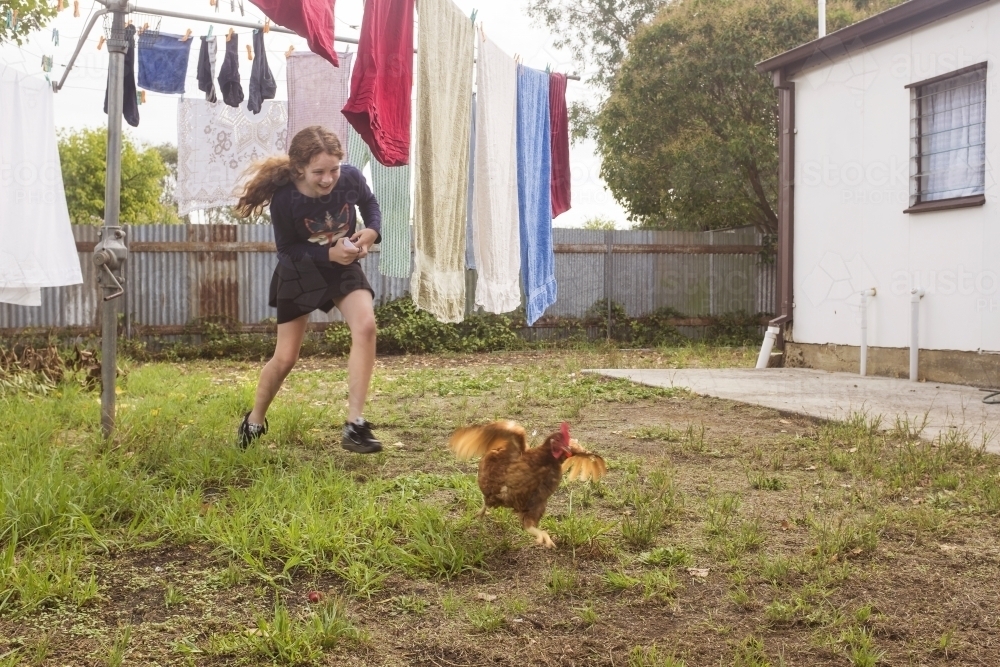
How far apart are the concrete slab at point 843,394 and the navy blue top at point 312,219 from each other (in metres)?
3.21

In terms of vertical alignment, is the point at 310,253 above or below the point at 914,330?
above

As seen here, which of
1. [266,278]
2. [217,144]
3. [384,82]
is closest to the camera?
[384,82]

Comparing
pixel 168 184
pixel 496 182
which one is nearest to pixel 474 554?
pixel 496 182

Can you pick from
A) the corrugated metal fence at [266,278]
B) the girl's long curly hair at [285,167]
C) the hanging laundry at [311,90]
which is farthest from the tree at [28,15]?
the girl's long curly hair at [285,167]

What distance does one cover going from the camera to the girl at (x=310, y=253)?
4.14 m

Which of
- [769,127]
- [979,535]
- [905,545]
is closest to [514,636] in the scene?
[905,545]

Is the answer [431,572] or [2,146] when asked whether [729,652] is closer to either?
[431,572]

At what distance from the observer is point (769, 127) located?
14.4 metres

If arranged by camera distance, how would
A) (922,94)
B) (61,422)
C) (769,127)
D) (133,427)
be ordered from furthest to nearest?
(769,127) < (922,94) < (61,422) < (133,427)

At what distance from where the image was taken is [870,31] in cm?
796

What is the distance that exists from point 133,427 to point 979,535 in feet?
12.3

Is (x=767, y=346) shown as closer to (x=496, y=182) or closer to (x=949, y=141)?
(x=949, y=141)

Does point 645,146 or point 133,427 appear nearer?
point 133,427

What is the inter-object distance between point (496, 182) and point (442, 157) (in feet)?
2.57
